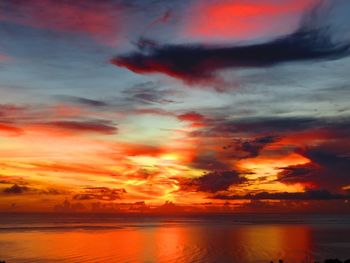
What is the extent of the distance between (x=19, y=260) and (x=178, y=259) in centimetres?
2879

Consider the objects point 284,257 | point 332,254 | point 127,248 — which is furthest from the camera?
point 127,248

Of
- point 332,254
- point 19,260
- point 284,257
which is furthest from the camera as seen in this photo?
point 332,254

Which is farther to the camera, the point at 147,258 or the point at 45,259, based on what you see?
the point at 147,258

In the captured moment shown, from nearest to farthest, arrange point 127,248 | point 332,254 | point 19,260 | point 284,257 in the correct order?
point 19,260 → point 284,257 → point 332,254 → point 127,248

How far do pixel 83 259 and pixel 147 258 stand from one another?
12483 millimetres

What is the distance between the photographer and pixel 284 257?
8356 centimetres

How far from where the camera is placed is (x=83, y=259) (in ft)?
267

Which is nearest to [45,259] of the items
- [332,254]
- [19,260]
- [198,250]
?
[19,260]

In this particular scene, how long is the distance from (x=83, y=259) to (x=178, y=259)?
17.7 metres

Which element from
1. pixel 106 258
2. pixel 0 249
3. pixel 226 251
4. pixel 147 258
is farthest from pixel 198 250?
pixel 0 249

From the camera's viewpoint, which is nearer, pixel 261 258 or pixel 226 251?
pixel 261 258

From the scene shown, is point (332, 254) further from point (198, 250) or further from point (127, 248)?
point (127, 248)

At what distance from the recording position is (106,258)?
3268 inches

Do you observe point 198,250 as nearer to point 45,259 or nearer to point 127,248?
point 127,248
